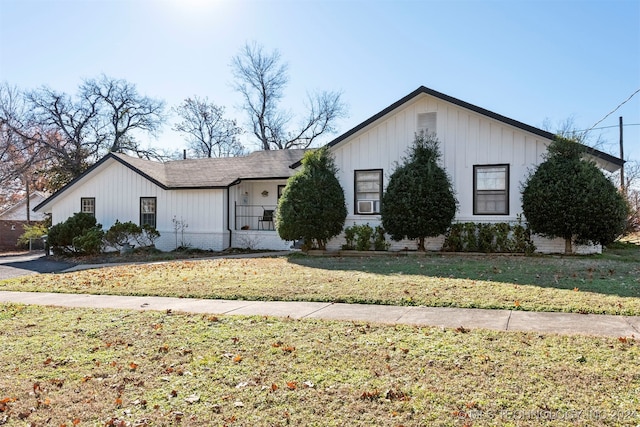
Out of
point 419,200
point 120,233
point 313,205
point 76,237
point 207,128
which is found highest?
point 207,128

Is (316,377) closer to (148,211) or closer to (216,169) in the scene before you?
(148,211)

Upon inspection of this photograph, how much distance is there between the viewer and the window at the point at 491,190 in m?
14.9

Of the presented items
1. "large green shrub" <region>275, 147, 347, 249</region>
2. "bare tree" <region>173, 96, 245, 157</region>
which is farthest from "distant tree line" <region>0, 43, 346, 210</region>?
"large green shrub" <region>275, 147, 347, 249</region>

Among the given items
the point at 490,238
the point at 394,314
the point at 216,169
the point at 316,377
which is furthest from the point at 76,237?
the point at 316,377

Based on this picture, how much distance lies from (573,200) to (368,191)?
6.45 m

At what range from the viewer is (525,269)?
34.5ft

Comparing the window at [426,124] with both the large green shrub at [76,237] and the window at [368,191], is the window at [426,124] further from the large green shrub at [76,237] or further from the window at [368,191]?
the large green shrub at [76,237]

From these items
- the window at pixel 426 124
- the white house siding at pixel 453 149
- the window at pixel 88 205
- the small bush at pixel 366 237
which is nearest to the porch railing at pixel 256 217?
the white house siding at pixel 453 149

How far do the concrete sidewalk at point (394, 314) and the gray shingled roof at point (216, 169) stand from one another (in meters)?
11.8

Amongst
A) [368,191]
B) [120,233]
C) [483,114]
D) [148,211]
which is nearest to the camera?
[483,114]

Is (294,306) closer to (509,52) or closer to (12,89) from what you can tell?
(509,52)

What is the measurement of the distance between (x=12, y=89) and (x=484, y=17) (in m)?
31.9

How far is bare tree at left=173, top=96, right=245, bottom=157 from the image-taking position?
43938 mm

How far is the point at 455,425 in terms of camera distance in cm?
313
